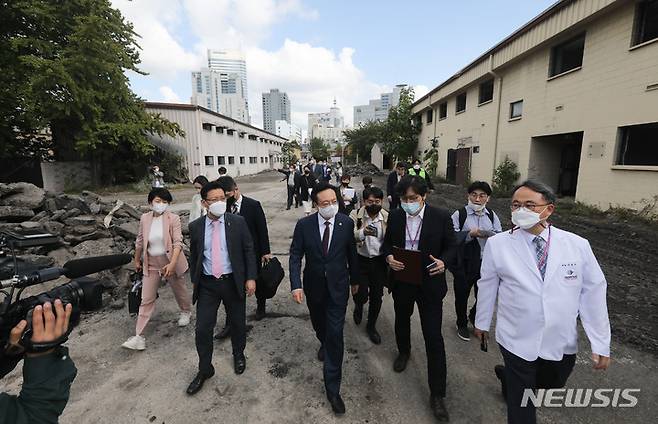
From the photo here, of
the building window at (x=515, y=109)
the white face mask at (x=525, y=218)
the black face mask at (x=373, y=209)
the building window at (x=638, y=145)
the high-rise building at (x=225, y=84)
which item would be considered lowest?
the black face mask at (x=373, y=209)

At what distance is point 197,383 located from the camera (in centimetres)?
279

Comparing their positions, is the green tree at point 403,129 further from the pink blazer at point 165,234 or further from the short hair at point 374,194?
the pink blazer at point 165,234

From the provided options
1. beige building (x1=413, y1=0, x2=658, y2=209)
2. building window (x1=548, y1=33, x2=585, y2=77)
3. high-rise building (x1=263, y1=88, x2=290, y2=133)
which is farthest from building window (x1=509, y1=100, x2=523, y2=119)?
high-rise building (x1=263, y1=88, x2=290, y2=133)

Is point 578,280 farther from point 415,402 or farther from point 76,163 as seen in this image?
point 76,163

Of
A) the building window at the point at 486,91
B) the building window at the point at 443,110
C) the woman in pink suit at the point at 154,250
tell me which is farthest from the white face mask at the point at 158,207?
the building window at the point at 443,110

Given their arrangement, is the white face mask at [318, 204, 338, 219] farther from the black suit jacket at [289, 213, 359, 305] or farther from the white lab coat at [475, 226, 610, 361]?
the white lab coat at [475, 226, 610, 361]

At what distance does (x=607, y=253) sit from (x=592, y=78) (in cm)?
651

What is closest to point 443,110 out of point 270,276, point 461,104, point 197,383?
point 461,104

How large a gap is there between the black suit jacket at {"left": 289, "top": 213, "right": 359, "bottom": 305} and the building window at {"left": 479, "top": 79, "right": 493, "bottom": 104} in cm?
1583

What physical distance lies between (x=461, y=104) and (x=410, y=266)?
18901mm

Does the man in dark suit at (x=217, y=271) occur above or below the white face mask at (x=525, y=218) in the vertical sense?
below

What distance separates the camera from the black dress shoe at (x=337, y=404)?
2.49 metres

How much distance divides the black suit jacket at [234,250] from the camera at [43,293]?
55.3 inches

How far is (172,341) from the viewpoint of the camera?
3.58 m
